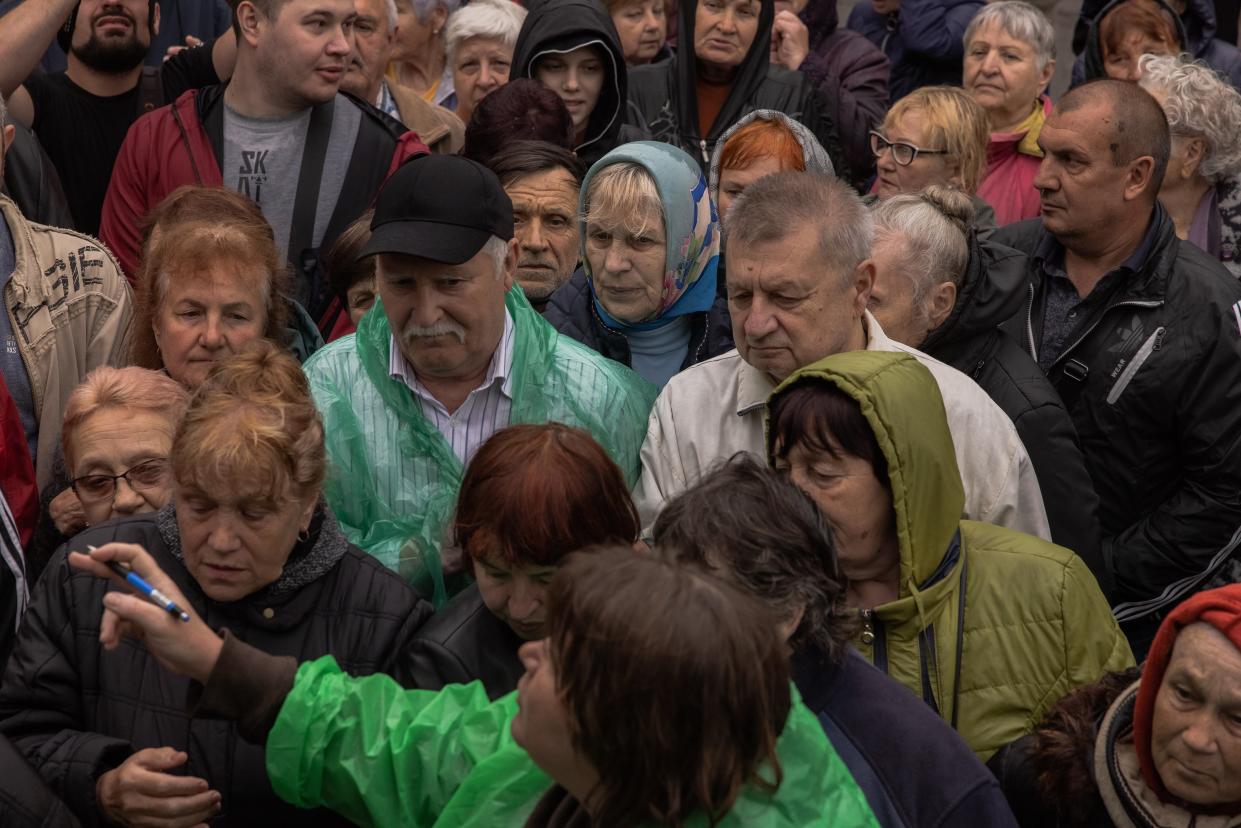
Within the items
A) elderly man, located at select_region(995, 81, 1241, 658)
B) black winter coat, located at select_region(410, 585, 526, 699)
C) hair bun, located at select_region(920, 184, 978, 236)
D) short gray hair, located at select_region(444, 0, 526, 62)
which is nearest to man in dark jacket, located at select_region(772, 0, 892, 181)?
short gray hair, located at select_region(444, 0, 526, 62)

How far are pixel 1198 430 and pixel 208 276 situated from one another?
2.82 meters

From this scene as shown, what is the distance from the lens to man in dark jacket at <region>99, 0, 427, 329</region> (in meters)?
5.14

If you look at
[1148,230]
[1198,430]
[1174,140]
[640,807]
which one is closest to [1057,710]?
[640,807]

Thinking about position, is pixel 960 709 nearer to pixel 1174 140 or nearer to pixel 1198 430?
pixel 1198 430

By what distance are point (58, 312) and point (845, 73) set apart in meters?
3.89

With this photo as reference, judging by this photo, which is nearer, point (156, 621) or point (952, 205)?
point (156, 621)

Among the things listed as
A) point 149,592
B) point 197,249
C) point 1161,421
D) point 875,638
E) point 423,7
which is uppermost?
point 423,7

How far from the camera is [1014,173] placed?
644 cm

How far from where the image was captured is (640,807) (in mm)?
2094

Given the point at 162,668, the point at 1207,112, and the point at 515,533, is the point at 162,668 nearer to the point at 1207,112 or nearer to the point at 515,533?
the point at 515,533

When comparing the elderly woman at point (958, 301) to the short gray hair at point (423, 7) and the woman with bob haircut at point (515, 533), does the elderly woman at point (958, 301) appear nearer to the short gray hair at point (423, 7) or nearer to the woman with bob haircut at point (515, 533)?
the woman with bob haircut at point (515, 533)

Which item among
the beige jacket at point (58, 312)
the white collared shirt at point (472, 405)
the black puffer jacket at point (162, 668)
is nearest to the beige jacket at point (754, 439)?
the white collared shirt at point (472, 405)

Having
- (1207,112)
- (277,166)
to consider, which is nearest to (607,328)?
(277,166)

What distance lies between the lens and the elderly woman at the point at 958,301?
427 centimetres
